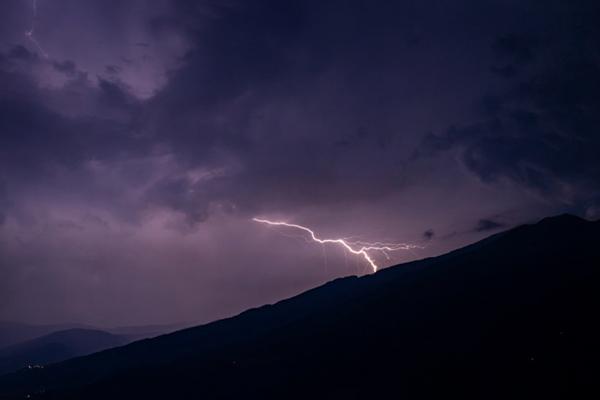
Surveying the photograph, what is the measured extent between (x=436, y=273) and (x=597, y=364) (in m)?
44.9

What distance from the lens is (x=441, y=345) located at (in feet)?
163

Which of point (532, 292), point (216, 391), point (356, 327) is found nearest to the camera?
point (216, 391)

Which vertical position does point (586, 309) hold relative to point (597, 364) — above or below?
above

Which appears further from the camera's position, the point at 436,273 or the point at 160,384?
the point at 436,273

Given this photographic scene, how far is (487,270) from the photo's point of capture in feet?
241

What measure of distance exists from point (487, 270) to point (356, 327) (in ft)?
94.8

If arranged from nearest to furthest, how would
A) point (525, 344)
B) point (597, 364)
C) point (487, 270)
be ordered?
point (597, 364)
point (525, 344)
point (487, 270)

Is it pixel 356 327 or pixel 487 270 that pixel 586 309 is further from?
pixel 356 327

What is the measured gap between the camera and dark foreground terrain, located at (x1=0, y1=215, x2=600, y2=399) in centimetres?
3969

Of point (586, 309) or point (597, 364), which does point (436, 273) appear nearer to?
point (586, 309)

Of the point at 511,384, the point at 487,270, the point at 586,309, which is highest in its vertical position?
the point at 487,270

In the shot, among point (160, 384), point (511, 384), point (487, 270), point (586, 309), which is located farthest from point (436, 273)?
point (160, 384)

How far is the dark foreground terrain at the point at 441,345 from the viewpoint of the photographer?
39688 millimetres

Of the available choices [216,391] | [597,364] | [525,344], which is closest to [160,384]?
[216,391]
